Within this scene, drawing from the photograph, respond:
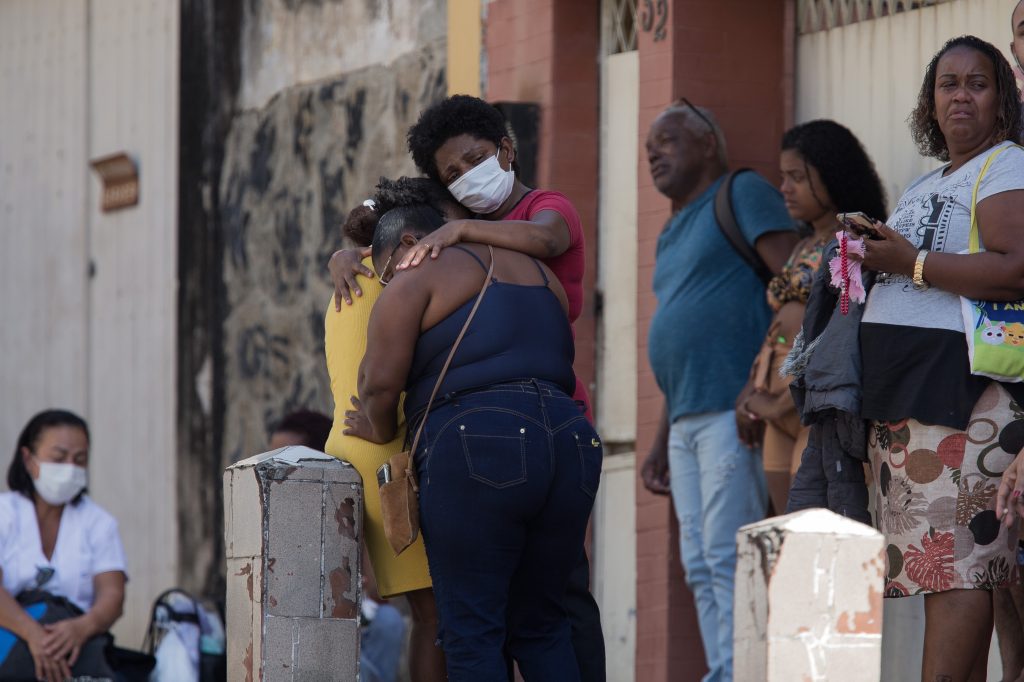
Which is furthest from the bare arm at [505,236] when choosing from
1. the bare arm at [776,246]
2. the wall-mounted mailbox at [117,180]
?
the wall-mounted mailbox at [117,180]

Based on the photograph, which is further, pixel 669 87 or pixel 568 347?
pixel 669 87

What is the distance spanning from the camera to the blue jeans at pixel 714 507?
7.21m

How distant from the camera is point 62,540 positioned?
26.7 ft

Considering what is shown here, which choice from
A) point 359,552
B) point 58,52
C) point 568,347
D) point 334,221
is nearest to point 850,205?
point 568,347

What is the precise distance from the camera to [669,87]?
Result: 316 inches

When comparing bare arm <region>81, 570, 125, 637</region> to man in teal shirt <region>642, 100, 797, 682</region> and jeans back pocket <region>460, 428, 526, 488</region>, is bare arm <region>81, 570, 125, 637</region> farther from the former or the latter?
jeans back pocket <region>460, 428, 526, 488</region>

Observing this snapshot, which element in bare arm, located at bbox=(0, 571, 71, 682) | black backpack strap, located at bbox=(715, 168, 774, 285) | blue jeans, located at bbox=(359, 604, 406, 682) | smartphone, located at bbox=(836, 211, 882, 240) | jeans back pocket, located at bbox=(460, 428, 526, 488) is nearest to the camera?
jeans back pocket, located at bbox=(460, 428, 526, 488)

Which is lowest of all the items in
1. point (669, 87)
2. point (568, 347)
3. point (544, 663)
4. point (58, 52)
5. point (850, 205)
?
point (544, 663)

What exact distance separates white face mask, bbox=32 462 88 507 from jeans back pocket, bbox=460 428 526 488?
3.56 meters

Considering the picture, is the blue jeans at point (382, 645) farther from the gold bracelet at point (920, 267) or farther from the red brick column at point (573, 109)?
the gold bracelet at point (920, 267)

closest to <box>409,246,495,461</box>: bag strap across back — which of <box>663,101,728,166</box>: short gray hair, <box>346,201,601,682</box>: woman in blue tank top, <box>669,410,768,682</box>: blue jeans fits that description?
<box>346,201,601,682</box>: woman in blue tank top

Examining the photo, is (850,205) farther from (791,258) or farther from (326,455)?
(326,455)

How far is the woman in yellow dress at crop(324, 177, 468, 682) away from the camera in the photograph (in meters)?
5.52

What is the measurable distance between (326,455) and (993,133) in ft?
6.92
